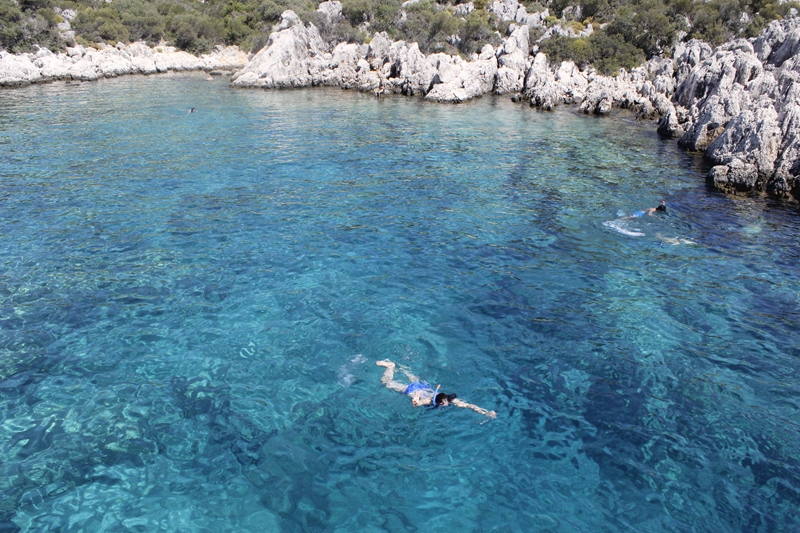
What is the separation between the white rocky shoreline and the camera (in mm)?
27828

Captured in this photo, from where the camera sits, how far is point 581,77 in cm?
6066

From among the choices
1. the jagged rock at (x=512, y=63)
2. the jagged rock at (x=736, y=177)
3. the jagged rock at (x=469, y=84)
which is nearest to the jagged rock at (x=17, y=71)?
the jagged rock at (x=469, y=84)

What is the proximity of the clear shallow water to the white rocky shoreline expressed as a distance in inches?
193

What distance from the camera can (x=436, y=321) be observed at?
14898 millimetres

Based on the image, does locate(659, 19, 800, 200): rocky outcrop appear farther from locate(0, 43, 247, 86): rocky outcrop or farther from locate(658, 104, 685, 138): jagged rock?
locate(0, 43, 247, 86): rocky outcrop

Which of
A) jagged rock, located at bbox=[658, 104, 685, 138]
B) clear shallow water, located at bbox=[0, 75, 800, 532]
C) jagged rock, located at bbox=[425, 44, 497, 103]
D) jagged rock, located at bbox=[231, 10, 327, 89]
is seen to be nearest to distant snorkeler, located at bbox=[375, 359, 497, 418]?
clear shallow water, located at bbox=[0, 75, 800, 532]

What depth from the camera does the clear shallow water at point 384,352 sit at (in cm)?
955

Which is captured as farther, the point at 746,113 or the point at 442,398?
the point at 746,113

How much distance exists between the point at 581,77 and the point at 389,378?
5866 centimetres

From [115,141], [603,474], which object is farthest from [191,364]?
[115,141]

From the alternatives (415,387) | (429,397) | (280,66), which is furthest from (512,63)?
(429,397)

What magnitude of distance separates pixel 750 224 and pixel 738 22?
64515mm

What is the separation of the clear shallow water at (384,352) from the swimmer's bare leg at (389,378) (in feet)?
0.82

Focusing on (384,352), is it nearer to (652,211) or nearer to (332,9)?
(652,211)
